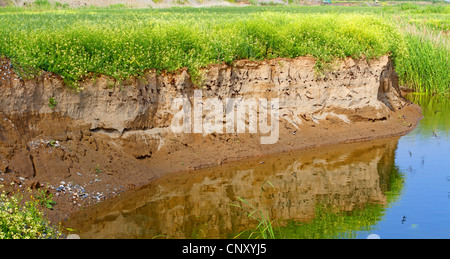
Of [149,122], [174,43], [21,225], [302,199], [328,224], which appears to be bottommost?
[302,199]

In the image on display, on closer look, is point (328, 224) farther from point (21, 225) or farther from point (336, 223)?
point (21, 225)

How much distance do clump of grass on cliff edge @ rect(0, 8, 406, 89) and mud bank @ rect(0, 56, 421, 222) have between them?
256 mm

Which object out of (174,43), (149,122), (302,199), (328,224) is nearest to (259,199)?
(302,199)

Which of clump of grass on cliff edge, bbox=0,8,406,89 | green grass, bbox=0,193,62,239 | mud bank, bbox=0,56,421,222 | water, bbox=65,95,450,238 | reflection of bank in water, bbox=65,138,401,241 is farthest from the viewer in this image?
clump of grass on cliff edge, bbox=0,8,406,89

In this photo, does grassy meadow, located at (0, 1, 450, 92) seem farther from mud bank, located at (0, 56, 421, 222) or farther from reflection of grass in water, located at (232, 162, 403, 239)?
reflection of grass in water, located at (232, 162, 403, 239)

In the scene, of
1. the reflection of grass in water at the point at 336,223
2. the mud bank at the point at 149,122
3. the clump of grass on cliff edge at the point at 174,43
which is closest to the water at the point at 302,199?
the reflection of grass in water at the point at 336,223

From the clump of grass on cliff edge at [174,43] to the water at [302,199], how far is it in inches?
104

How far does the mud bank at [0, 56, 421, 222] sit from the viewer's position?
11109 mm

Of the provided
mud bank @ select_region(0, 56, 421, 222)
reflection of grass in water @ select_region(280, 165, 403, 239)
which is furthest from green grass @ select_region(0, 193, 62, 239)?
reflection of grass in water @ select_region(280, 165, 403, 239)

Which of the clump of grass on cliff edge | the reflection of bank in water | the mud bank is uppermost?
the clump of grass on cliff edge

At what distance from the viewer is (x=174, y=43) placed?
14.0m

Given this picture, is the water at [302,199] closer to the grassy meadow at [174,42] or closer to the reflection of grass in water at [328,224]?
the reflection of grass in water at [328,224]

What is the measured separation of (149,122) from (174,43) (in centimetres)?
199
